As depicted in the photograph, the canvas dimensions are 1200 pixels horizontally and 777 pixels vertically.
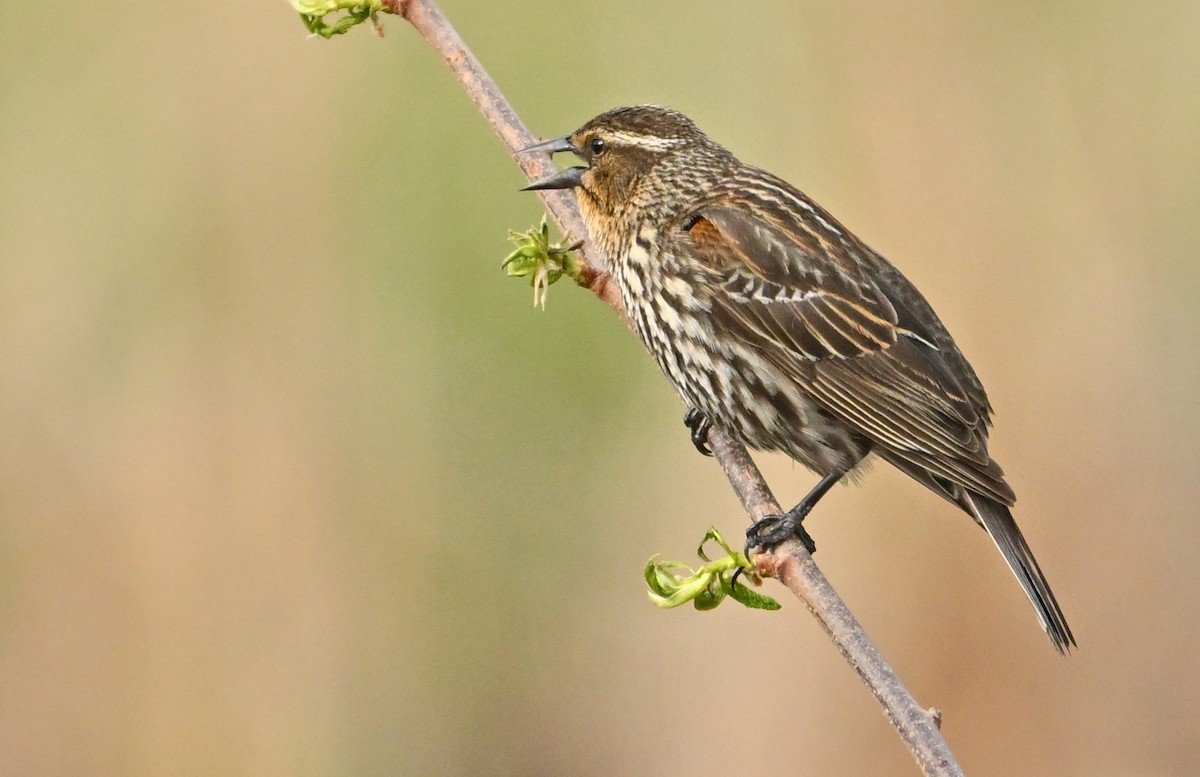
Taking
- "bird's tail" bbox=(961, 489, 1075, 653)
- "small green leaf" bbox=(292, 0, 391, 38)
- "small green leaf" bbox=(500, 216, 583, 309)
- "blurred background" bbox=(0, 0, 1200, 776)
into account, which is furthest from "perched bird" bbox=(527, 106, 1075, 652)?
"blurred background" bbox=(0, 0, 1200, 776)

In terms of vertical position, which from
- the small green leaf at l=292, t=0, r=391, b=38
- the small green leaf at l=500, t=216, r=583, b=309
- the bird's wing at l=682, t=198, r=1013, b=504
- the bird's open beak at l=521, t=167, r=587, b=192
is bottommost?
the bird's wing at l=682, t=198, r=1013, b=504

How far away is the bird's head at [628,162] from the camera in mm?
4906

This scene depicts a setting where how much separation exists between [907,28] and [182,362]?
337 centimetres

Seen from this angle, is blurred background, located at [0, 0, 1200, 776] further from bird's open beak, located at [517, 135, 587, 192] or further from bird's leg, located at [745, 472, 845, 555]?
bird's leg, located at [745, 472, 845, 555]

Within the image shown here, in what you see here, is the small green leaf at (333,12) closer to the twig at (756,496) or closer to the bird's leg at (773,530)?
the twig at (756,496)

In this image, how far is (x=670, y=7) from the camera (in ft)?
23.3

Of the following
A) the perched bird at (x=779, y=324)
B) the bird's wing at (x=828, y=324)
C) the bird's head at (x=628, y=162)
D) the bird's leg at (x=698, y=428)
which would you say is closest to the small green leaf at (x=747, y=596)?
the perched bird at (x=779, y=324)

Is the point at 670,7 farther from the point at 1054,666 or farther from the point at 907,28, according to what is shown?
the point at 1054,666

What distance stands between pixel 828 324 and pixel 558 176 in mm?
941

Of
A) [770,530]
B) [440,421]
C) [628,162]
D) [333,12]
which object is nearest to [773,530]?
[770,530]

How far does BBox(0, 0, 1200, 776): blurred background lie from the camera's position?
642cm

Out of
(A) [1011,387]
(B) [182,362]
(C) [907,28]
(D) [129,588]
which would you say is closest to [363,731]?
(D) [129,588]

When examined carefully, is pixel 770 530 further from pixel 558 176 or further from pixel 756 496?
pixel 558 176

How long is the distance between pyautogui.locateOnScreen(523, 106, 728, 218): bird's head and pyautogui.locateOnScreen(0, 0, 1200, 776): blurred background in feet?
5.90
